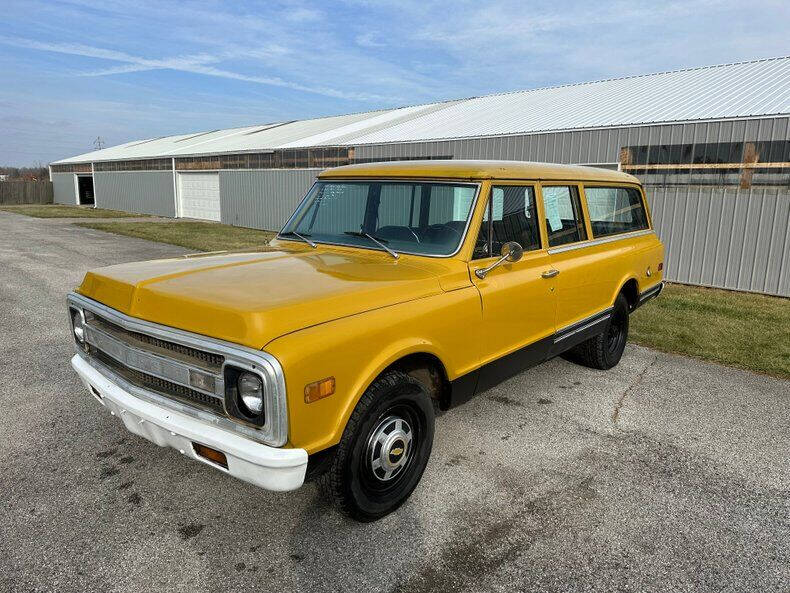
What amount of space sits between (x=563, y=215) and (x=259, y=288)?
2820 millimetres

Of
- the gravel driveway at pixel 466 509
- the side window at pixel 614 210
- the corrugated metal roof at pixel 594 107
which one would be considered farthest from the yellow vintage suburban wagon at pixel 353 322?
the corrugated metal roof at pixel 594 107

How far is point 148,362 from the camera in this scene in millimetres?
2869

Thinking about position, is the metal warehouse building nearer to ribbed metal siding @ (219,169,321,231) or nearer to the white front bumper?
ribbed metal siding @ (219,169,321,231)

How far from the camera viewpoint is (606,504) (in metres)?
3.31

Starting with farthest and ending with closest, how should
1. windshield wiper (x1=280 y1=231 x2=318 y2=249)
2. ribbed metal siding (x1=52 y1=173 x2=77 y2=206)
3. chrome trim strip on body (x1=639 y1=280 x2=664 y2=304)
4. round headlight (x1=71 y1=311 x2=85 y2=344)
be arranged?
ribbed metal siding (x1=52 y1=173 x2=77 y2=206) → chrome trim strip on body (x1=639 y1=280 x2=664 y2=304) → windshield wiper (x1=280 y1=231 x2=318 y2=249) → round headlight (x1=71 y1=311 x2=85 y2=344)

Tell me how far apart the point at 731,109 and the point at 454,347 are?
9745 millimetres

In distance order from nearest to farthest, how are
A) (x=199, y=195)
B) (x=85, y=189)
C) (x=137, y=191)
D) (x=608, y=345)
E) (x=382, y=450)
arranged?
(x=382, y=450), (x=608, y=345), (x=199, y=195), (x=137, y=191), (x=85, y=189)

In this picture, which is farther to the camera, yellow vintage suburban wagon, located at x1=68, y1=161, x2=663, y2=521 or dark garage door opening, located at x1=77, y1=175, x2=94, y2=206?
dark garage door opening, located at x1=77, y1=175, x2=94, y2=206

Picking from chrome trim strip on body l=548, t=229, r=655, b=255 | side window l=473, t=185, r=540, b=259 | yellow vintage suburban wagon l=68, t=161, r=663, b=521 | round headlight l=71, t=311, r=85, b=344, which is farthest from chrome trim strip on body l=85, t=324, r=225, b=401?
chrome trim strip on body l=548, t=229, r=655, b=255

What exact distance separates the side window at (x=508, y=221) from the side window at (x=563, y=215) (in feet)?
0.72

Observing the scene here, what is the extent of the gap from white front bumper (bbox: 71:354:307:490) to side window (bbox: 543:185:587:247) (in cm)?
283

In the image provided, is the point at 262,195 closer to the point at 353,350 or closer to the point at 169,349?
the point at 169,349

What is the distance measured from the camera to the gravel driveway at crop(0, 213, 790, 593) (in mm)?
2699

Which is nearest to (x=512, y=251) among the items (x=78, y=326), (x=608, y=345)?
(x=608, y=345)
